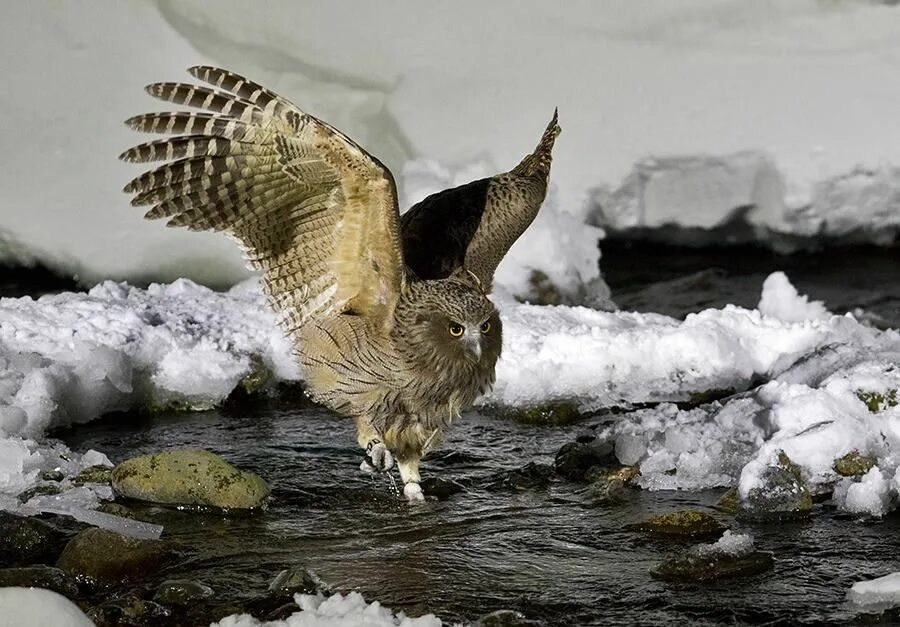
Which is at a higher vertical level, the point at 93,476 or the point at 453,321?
the point at 453,321

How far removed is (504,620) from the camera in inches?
162

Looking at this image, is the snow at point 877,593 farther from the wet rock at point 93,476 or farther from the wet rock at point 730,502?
the wet rock at point 93,476

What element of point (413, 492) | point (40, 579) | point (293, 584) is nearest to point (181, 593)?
point (293, 584)

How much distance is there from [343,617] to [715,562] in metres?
1.35

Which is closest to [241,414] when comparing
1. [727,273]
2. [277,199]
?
[277,199]

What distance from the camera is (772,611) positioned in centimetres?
420

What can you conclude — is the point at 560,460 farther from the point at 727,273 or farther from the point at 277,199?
the point at 727,273

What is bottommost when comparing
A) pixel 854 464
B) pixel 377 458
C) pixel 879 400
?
pixel 377 458

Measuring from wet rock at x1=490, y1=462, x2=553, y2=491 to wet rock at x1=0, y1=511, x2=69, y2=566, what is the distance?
1905 mm

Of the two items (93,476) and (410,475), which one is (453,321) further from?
(93,476)

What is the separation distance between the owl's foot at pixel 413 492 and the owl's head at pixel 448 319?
2.05 ft

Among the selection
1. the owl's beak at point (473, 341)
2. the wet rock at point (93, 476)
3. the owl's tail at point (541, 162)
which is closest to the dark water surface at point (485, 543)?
the wet rock at point (93, 476)

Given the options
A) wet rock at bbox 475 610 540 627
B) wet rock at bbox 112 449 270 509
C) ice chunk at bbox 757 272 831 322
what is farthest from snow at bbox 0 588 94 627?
ice chunk at bbox 757 272 831 322

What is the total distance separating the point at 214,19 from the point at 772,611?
7.32 metres
